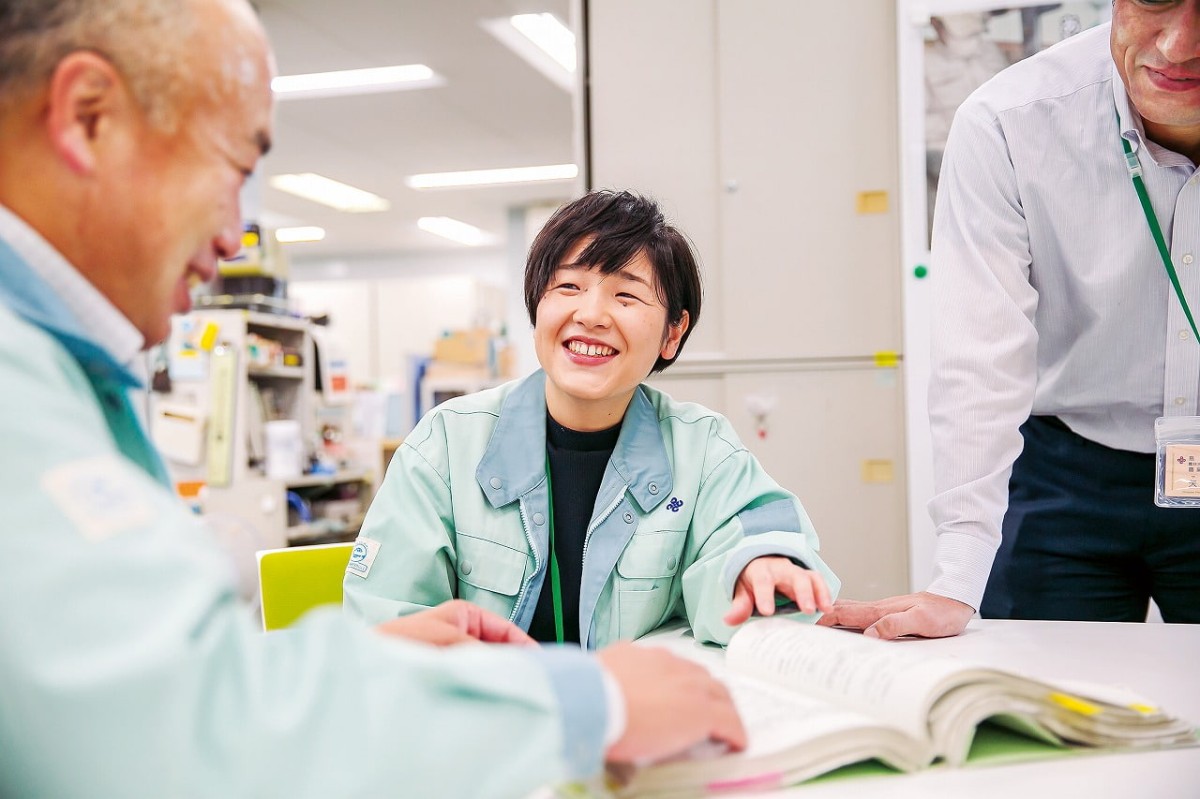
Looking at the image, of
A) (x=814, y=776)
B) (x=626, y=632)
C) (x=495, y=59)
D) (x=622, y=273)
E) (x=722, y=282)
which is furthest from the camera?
(x=495, y=59)

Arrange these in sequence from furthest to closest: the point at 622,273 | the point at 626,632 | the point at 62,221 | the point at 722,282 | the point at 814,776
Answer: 1. the point at 722,282
2. the point at 622,273
3. the point at 626,632
4. the point at 814,776
5. the point at 62,221

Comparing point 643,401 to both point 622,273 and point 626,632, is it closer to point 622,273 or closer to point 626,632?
point 622,273

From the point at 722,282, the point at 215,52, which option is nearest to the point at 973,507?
the point at 215,52

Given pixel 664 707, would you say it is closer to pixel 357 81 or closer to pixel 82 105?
pixel 82 105

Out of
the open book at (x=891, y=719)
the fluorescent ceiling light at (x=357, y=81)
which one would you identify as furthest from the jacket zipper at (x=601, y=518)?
the fluorescent ceiling light at (x=357, y=81)

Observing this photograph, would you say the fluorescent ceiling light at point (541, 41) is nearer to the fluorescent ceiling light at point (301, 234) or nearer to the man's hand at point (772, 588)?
the man's hand at point (772, 588)

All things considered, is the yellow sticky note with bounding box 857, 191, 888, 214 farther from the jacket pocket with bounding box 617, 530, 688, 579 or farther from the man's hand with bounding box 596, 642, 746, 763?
the man's hand with bounding box 596, 642, 746, 763

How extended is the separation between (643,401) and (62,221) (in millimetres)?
955

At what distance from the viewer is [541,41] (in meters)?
5.14

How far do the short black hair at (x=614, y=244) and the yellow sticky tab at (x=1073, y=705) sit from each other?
31.9 inches

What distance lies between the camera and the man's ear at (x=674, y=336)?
1.46 m

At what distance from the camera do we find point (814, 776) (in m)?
0.66

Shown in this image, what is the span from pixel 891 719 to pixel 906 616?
48 cm

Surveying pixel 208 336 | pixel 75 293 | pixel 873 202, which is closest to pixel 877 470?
pixel 873 202
